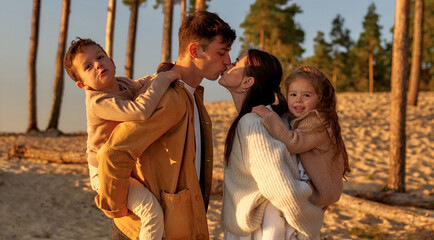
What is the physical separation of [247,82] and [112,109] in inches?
33.2

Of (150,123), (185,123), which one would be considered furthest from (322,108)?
(150,123)

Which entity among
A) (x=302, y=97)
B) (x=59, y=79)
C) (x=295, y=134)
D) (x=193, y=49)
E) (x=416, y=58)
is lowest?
(x=295, y=134)

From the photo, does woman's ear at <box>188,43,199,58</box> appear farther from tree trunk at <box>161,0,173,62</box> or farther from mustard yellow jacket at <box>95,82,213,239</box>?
tree trunk at <box>161,0,173,62</box>

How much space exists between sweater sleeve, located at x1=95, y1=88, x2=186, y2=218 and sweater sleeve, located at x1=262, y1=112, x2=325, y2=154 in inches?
22.7

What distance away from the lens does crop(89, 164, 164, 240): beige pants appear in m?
2.24

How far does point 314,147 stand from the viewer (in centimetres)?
246

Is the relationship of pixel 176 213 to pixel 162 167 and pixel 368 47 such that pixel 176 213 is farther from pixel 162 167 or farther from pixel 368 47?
pixel 368 47

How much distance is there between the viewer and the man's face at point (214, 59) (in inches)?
104

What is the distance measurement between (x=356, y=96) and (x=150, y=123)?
17.1 metres

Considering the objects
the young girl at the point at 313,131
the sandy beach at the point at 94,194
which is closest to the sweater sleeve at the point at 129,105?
the young girl at the point at 313,131

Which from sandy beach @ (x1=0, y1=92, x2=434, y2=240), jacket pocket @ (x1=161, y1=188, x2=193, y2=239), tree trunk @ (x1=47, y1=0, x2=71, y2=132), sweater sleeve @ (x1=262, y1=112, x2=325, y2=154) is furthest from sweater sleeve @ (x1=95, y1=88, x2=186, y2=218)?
tree trunk @ (x1=47, y1=0, x2=71, y2=132)

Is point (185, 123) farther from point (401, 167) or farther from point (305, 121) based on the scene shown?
point (401, 167)

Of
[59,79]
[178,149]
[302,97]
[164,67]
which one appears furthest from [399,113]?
[59,79]

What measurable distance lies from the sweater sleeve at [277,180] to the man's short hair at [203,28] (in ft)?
2.13
